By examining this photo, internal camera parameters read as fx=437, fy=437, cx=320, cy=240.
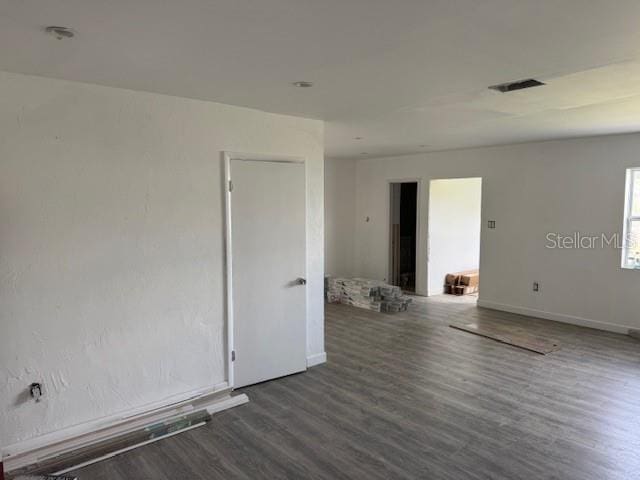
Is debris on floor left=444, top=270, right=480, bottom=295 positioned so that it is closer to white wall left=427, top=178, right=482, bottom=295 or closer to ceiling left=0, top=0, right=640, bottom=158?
white wall left=427, top=178, right=482, bottom=295

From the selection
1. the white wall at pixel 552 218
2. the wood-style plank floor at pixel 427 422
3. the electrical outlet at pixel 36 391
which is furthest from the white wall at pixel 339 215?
the electrical outlet at pixel 36 391

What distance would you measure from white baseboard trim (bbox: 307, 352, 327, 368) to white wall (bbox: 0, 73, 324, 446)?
988mm

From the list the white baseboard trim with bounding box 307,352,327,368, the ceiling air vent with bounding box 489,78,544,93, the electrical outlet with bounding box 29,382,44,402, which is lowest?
the white baseboard trim with bounding box 307,352,327,368

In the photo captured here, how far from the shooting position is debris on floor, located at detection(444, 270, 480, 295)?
7863mm

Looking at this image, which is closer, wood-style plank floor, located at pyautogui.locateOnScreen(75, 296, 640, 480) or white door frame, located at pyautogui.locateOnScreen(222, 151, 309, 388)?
wood-style plank floor, located at pyautogui.locateOnScreen(75, 296, 640, 480)

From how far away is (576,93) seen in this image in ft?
10.8

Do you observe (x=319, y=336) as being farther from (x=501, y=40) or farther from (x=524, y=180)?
(x=524, y=180)

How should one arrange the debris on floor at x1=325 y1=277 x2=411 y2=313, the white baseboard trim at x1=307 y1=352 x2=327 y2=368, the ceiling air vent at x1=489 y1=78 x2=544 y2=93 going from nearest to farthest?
the ceiling air vent at x1=489 y1=78 x2=544 y2=93 < the white baseboard trim at x1=307 y1=352 x2=327 y2=368 < the debris on floor at x1=325 y1=277 x2=411 y2=313

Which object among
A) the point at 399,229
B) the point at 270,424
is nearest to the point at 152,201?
the point at 270,424

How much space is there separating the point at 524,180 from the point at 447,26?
16.3ft

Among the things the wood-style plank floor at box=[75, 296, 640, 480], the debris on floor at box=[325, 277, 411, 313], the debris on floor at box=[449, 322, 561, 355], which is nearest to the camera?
the wood-style plank floor at box=[75, 296, 640, 480]

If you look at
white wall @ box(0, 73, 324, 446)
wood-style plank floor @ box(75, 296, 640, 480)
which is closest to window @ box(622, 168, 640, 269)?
wood-style plank floor @ box(75, 296, 640, 480)

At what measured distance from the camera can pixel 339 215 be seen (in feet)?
27.6

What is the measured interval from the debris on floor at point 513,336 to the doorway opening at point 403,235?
2.40 m
